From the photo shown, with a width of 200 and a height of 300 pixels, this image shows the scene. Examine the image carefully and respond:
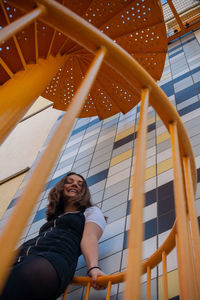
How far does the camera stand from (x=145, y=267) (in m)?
1.66

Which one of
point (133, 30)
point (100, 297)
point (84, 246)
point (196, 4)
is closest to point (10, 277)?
point (84, 246)

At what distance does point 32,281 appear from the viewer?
1432 mm

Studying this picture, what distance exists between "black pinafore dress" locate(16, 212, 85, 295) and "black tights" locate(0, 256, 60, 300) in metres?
0.04

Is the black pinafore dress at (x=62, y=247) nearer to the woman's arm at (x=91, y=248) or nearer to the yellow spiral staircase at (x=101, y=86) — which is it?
the woman's arm at (x=91, y=248)

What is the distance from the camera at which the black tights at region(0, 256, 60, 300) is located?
137cm

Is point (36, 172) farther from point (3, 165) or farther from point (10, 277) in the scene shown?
point (3, 165)

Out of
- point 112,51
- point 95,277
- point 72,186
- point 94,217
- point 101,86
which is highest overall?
point 112,51

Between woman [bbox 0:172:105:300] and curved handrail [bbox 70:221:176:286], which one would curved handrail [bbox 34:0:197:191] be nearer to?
curved handrail [bbox 70:221:176:286]

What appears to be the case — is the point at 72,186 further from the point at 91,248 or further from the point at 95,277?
the point at 95,277

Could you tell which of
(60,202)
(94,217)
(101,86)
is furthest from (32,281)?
(101,86)

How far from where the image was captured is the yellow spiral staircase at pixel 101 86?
0.69 m

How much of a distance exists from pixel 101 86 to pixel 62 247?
2.09 metres

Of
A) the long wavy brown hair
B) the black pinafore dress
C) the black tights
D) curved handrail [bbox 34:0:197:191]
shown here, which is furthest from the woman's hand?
curved handrail [bbox 34:0:197:191]

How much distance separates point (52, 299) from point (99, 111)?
2.40 metres
